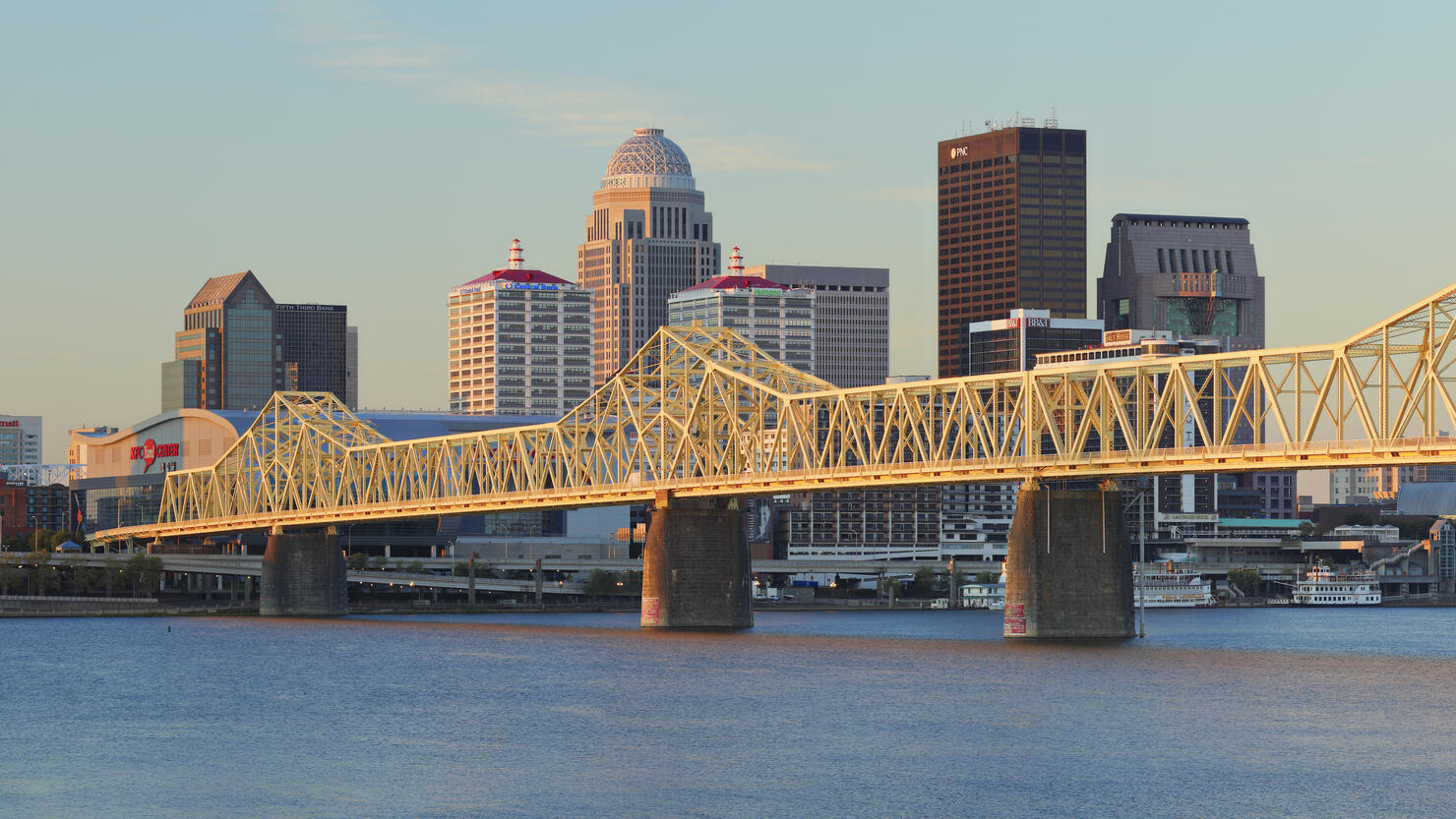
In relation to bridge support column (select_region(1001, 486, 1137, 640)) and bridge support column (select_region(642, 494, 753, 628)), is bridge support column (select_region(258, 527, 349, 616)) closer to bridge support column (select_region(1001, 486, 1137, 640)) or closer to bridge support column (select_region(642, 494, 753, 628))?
bridge support column (select_region(642, 494, 753, 628))

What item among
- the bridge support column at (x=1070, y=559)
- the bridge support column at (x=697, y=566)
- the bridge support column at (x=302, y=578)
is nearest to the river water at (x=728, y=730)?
the bridge support column at (x=1070, y=559)

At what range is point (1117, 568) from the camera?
4761 inches

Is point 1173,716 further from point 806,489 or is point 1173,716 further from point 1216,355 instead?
point 806,489

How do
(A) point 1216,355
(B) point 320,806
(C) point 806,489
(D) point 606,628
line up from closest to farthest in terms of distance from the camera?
(B) point 320,806, (A) point 1216,355, (C) point 806,489, (D) point 606,628

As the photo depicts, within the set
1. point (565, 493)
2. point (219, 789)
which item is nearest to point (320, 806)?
point (219, 789)

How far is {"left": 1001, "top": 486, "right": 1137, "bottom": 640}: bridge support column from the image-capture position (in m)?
119

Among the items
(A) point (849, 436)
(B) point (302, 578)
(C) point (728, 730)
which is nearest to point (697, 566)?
(A) point (849, 436)

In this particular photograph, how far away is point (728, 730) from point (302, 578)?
101 meters

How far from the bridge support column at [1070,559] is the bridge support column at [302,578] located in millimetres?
74924

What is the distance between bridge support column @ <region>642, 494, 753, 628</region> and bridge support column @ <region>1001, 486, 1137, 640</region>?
2746 cm

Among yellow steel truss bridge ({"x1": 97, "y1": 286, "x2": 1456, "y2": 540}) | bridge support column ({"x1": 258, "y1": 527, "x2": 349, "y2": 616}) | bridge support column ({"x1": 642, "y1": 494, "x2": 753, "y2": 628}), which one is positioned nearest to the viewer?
yellow steel truss bridge ({"x1": 97, "y1": 286, "x2": 1456, "y2": 540})

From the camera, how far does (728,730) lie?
276 ft

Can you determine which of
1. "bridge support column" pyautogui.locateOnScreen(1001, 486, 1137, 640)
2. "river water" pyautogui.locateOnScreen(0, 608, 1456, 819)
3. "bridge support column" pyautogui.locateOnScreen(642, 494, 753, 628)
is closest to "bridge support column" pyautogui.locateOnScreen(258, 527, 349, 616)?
"bridge support column" pyautogui.locateOnScreen(642, 494, 753, 628)

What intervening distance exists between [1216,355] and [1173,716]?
33.2 m
